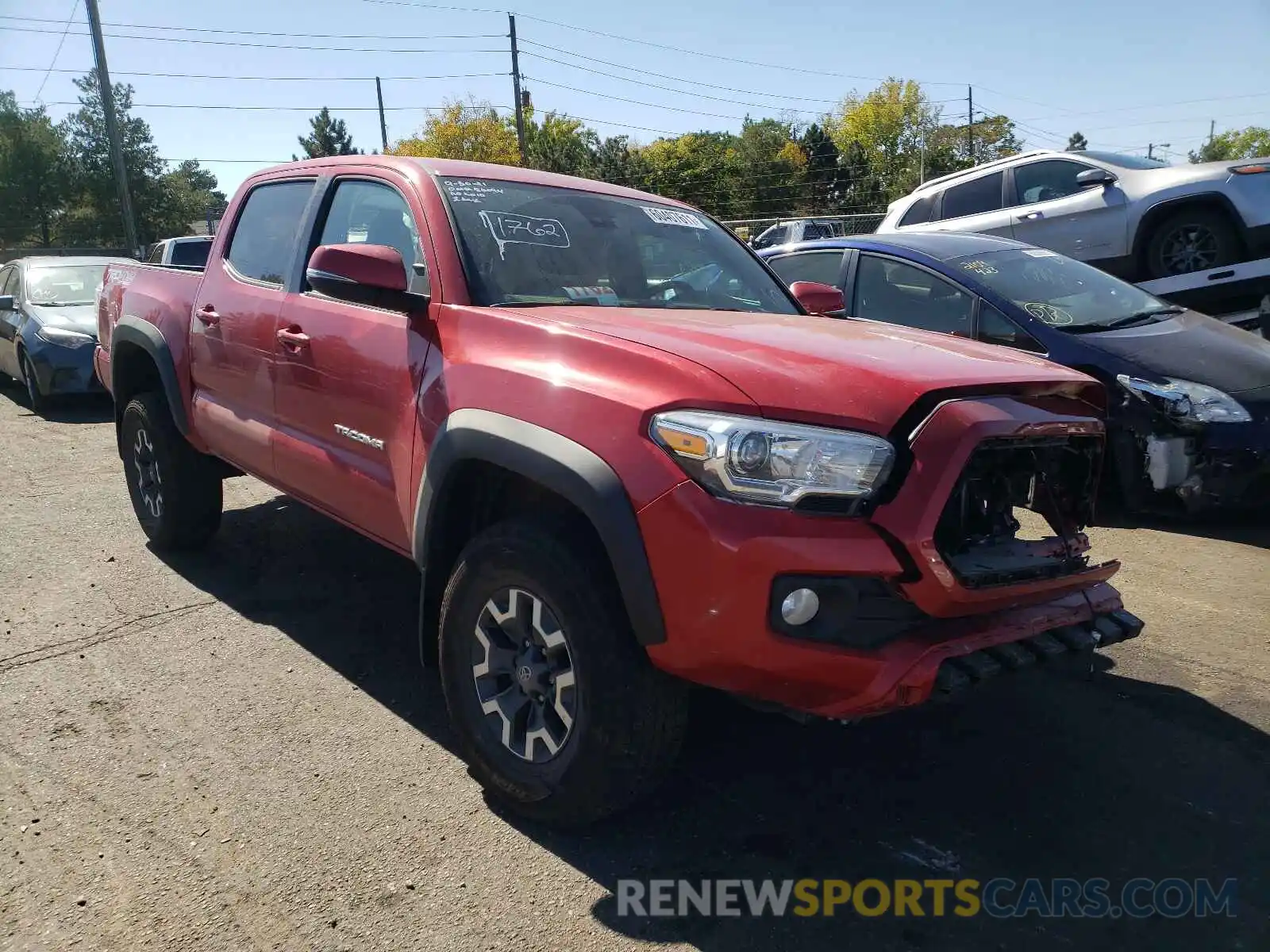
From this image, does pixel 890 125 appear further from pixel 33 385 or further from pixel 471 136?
pixel 33 385

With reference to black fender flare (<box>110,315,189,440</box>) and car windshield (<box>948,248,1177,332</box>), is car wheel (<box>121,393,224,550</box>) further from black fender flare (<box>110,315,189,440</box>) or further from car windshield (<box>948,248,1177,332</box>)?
car windshield (<box>948,248,1177,332</box>)

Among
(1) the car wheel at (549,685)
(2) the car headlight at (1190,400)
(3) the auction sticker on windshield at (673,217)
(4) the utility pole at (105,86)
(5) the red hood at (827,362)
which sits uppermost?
(4) the utility pole at (105,86)

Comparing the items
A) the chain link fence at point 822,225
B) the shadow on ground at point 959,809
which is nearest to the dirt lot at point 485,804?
the shadow on ground at point 959,809

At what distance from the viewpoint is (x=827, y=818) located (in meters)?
2.79

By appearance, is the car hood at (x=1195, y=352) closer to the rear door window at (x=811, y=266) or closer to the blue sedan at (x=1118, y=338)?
the blue sedan at (x=1118, y=338)

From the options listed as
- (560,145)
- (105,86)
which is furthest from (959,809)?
(560,145)

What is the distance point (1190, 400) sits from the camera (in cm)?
495

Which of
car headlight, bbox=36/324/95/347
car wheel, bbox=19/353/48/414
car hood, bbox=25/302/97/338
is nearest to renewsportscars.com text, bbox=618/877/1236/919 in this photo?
car headlight, bbox=36/324/95/347

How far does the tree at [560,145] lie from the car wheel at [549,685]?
1733 inches

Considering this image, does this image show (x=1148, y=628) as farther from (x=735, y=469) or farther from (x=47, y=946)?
(x=47, y=946)

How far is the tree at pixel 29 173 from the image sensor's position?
5603cm

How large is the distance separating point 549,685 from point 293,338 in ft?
6.24

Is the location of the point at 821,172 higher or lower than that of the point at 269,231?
higher

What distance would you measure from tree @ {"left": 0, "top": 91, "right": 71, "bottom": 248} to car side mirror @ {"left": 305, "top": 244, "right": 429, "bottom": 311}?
215ft
